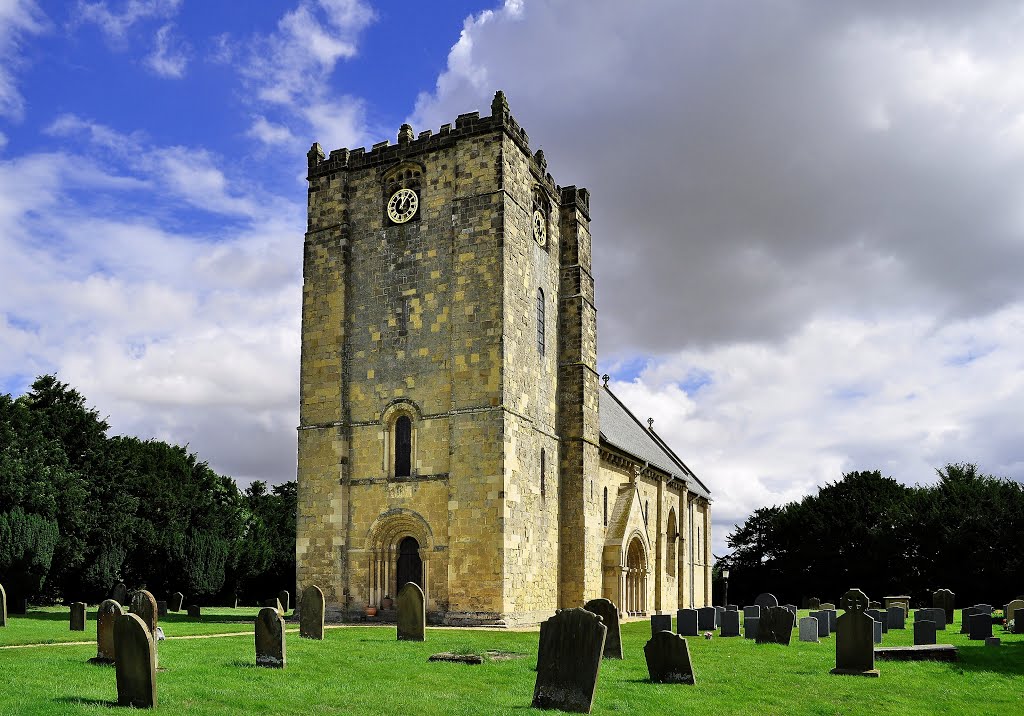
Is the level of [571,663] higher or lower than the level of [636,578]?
higher

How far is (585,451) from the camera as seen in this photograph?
33.1 metres

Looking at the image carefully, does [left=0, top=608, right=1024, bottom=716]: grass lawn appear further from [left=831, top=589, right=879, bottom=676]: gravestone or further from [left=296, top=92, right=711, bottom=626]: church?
[left=296, top=92, right=711, bottom=626]: church

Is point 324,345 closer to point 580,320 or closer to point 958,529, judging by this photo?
point 580,320

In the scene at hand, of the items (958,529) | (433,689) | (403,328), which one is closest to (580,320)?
(403,328)

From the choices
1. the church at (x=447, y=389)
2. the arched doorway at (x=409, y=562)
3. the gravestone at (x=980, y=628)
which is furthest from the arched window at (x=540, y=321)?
the gravestone at (x=980, y=628)

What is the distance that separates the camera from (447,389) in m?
29.8

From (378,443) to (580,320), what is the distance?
28.9ft

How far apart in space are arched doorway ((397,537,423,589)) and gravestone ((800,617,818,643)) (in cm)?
1219

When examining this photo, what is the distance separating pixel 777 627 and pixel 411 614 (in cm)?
838

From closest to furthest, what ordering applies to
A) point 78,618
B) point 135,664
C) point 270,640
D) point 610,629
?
point 135,664 → point 270,640 → point 610,629 → point 78,618

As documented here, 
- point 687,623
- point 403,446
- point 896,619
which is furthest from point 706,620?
point 403,446

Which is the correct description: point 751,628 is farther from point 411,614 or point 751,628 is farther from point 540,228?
point 540,228

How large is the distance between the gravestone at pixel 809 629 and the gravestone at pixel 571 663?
11310 millimetres

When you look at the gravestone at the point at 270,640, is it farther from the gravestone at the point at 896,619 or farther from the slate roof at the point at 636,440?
the slate roof at the point at 636,440
